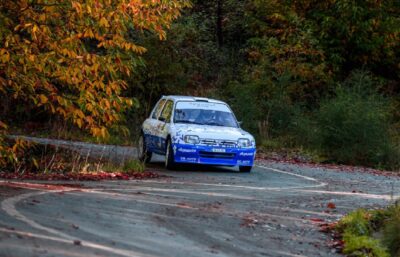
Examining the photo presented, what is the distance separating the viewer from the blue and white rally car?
2027 centimetres

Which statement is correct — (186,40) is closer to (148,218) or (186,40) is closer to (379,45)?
(379,45)

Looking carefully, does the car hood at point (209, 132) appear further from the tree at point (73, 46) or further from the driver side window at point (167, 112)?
the tree at point (73, 46)

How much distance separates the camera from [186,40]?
4041 cm

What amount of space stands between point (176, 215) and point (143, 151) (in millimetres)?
10412

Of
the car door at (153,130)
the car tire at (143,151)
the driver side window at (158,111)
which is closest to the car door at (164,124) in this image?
the car door at (153,130)

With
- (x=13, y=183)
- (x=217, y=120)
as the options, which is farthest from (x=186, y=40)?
(x=13, y=183)

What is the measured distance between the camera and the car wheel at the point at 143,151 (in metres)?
22.6

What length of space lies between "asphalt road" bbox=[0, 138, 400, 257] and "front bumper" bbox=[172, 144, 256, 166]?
0.93m

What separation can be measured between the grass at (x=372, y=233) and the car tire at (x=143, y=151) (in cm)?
976

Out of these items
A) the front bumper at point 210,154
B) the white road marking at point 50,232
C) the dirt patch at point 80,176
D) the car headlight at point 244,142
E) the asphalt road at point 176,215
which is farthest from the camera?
the car headlight at point 244,142

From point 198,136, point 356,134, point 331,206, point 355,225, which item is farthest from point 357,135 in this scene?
point 355,225

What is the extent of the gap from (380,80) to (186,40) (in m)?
9.06

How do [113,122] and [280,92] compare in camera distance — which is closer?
[113,122]

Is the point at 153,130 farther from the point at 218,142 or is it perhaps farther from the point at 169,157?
the point at 218,142
